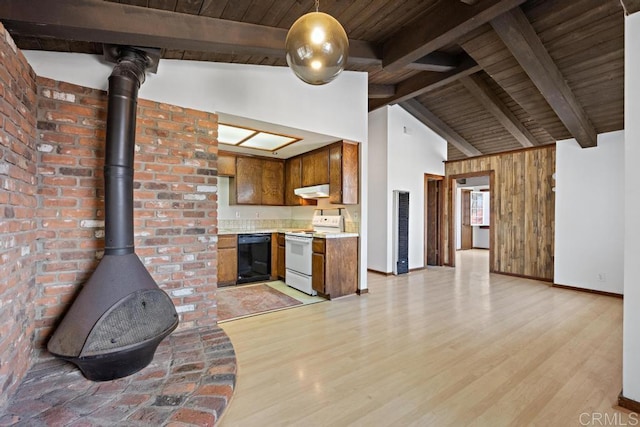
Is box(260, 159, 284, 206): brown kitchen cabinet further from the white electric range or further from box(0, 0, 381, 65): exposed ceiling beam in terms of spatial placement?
box(0, 0, 381, 65): exposed ceiling beam

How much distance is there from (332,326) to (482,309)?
2013 mm

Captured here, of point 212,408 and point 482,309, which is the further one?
point 482,309

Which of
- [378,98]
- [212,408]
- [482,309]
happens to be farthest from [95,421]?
[378,98]

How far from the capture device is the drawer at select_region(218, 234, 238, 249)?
4.58m

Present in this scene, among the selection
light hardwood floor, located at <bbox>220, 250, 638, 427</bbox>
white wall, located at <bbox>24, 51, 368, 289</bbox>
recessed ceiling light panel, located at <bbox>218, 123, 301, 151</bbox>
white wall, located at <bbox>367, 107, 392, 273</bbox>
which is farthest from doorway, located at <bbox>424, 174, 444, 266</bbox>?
recessed ceiling light panel, located at <bbox>218, 123, 301, 151</bbox>

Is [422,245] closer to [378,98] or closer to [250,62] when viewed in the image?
[378,98]

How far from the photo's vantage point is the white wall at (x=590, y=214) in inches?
172

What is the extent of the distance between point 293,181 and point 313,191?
855 millimetres

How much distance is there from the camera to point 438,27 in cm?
281

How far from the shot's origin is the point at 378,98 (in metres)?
5.79

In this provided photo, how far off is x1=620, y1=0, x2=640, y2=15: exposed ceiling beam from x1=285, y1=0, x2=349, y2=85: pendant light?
1.89 metres

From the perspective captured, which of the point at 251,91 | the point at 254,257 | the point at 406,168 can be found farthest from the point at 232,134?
the point at 406,168

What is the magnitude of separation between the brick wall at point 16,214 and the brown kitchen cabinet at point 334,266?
2883 millimetres

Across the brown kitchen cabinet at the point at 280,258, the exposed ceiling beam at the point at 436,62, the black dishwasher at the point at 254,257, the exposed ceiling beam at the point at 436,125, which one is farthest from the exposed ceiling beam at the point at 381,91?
the black dishwasher at the point at 254,257
